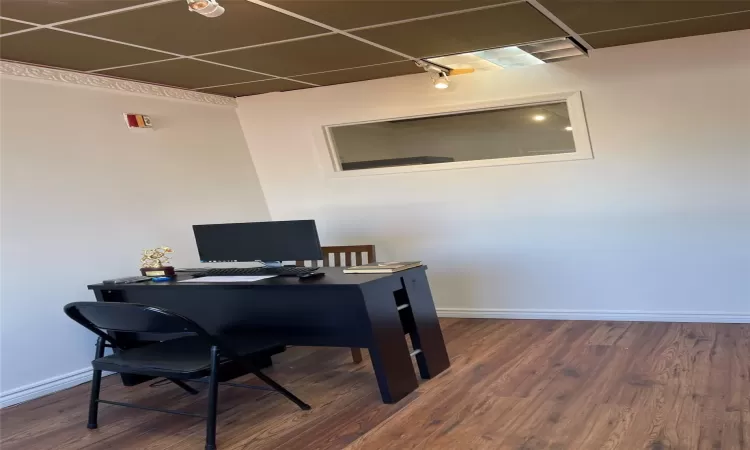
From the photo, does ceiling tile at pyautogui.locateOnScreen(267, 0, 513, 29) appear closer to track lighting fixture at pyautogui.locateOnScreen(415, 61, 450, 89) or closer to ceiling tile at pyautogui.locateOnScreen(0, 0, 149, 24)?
ceiling tile at pyautogui.locateOnScreen(0, 0, 149, 24)

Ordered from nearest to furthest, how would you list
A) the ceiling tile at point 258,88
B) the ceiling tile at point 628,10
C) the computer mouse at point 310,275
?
the ceiling tile at point 628,10, the computer mouse at point 310,275, the ceiling tile at point 258,88

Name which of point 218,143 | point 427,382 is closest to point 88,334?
point 218,143

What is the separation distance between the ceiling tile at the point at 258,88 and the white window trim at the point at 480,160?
47 cm

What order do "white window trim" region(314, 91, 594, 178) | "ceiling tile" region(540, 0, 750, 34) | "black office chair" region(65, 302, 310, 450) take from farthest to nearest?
"white window trim" region(314, 91, 594, 178) < "ceiling tile" region(540, 0, 750, 34) < "black office chair" region(65, 302, 310, 450)

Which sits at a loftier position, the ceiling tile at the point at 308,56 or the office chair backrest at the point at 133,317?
the ceiling tile at the point at 308,56

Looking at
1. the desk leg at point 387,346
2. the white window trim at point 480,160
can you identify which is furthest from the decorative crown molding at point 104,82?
the desk leg at point 387,346

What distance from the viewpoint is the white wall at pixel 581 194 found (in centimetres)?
432

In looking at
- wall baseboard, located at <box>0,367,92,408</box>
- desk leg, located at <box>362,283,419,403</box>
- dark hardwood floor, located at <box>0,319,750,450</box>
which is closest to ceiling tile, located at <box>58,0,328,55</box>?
desk leg, located at <box>362,283,419,403</box>

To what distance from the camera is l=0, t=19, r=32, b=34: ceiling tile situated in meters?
3.10

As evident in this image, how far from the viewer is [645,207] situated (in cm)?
461

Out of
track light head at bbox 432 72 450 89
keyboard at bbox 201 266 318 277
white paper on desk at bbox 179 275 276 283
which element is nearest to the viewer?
white paper on desk at bbox 179 275 276 283

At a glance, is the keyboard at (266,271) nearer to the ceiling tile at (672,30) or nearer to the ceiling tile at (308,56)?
the ceiling tile at (308,56)

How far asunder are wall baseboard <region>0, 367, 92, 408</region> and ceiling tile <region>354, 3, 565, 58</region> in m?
2.91

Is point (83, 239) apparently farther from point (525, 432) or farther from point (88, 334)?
point (525, 432)
